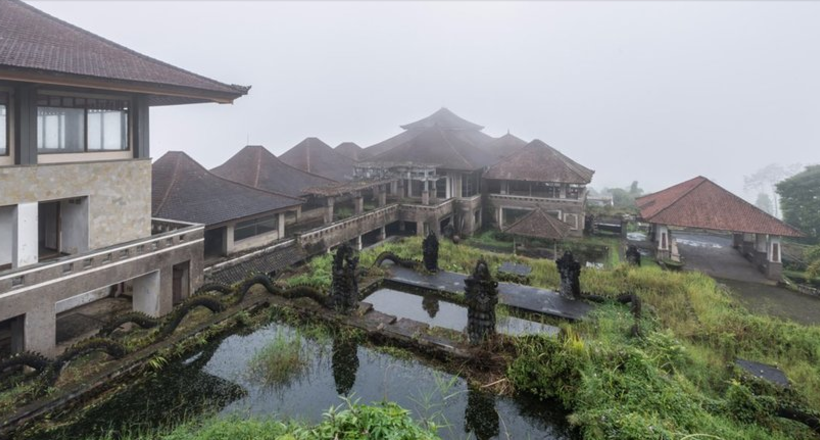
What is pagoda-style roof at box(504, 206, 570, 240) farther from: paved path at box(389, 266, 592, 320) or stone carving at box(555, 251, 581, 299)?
stone carving at box(555, 251, 581, 299)

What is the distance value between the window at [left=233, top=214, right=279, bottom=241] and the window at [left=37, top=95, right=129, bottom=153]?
22.0 feet

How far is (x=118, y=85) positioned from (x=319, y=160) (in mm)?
23853

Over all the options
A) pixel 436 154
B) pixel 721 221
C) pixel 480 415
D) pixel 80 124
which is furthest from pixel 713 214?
pixel 80 124

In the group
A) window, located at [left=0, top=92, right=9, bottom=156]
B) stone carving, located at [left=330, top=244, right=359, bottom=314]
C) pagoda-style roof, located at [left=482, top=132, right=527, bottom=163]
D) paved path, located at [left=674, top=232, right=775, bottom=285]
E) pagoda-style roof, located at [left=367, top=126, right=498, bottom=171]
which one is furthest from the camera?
pagoda-style roof, located at [left=482, top=132, right=527, bottom=163]

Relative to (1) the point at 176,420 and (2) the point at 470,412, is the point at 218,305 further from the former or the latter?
(2) the point at 470,412

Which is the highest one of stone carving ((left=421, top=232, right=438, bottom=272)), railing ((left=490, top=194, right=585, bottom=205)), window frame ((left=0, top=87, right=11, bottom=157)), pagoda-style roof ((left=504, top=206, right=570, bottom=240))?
window frame ((left=0, top=87, right=11, bottom=157))

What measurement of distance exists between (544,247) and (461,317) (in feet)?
56.9

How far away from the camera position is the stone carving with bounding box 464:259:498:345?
9664 mm

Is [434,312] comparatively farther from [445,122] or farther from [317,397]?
[445,122]

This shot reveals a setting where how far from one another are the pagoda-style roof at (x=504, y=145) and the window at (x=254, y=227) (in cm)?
2635

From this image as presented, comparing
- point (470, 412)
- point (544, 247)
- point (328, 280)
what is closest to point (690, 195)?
point (544, 247)

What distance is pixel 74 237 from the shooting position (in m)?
13.0

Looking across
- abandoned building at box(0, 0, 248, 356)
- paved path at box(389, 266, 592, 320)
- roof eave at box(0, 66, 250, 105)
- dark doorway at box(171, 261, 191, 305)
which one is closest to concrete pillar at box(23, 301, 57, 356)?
abandoned building at box(0, 0, 248, 356)

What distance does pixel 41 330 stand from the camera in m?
10.4
